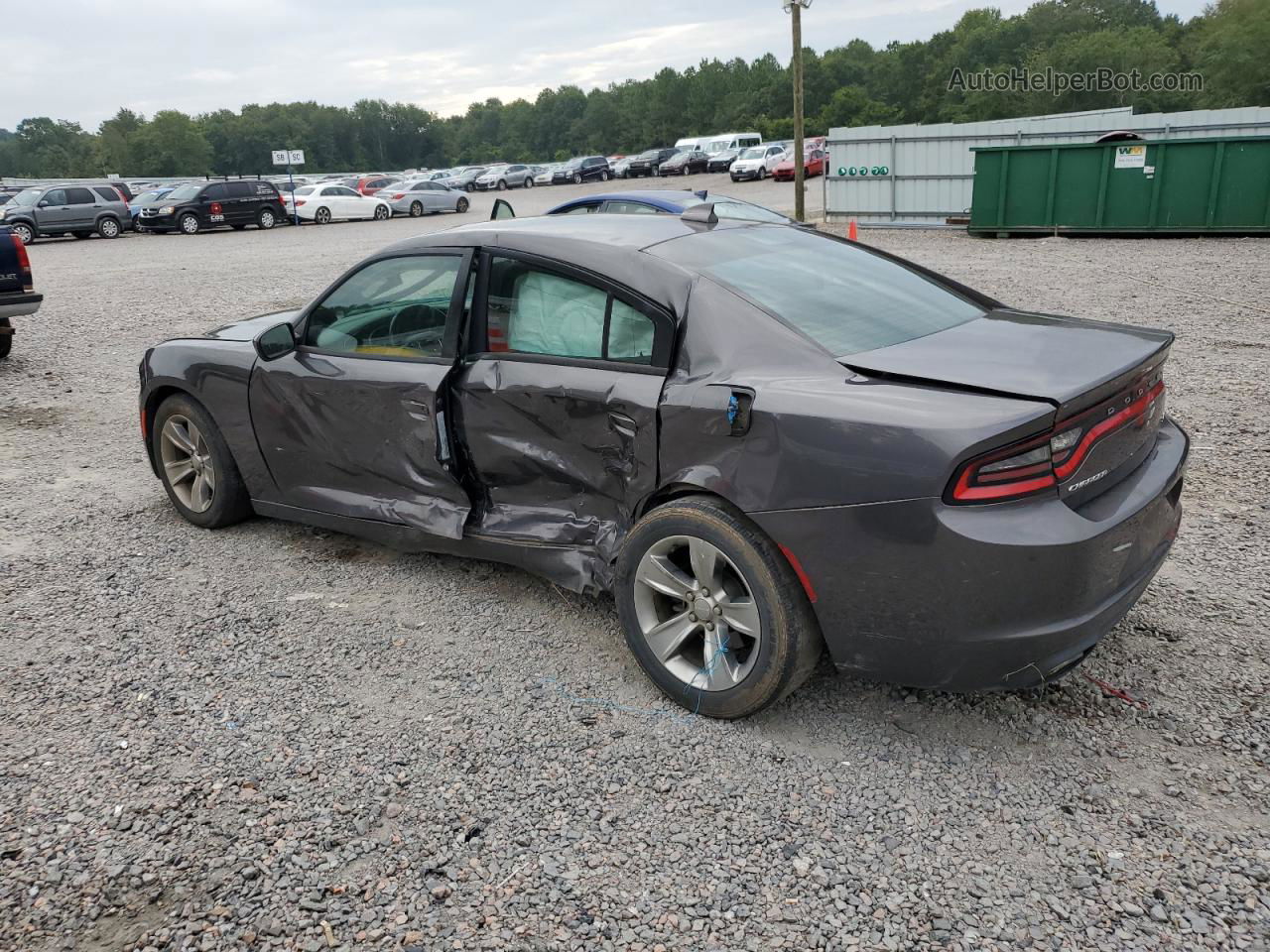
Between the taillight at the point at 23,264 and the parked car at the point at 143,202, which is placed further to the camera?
the parked car at the point at 143,202

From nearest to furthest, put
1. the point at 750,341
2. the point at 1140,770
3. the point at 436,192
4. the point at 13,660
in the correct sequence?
the point at 1140,770 < the point at 750,341 < the point at 13,660 < the point at 436,192

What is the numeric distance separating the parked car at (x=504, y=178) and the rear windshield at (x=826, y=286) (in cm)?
5182

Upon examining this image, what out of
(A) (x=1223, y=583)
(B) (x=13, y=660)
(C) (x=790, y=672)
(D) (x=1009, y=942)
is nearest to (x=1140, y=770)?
(D) (x=1009, y=942)

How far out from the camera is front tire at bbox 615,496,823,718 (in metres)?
2.99

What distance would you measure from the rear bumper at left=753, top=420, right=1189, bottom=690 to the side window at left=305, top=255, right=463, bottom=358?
1798 millimetres

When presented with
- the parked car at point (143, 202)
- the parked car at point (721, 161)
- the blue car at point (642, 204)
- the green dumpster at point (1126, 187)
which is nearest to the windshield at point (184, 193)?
the parked car at point (143, 202)

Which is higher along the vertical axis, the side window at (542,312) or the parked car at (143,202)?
the side window at (542,312)

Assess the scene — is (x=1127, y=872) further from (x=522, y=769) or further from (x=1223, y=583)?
(x=1223, y=583)

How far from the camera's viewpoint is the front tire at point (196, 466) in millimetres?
4902

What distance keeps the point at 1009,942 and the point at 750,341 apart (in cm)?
184

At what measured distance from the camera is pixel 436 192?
3656 cm

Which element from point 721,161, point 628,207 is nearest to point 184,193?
point 628,207

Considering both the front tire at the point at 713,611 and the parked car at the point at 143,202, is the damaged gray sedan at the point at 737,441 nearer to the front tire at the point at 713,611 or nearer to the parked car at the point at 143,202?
the front tire at the point at 713,611

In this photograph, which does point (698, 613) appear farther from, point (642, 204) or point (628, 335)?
point (642, 204)
